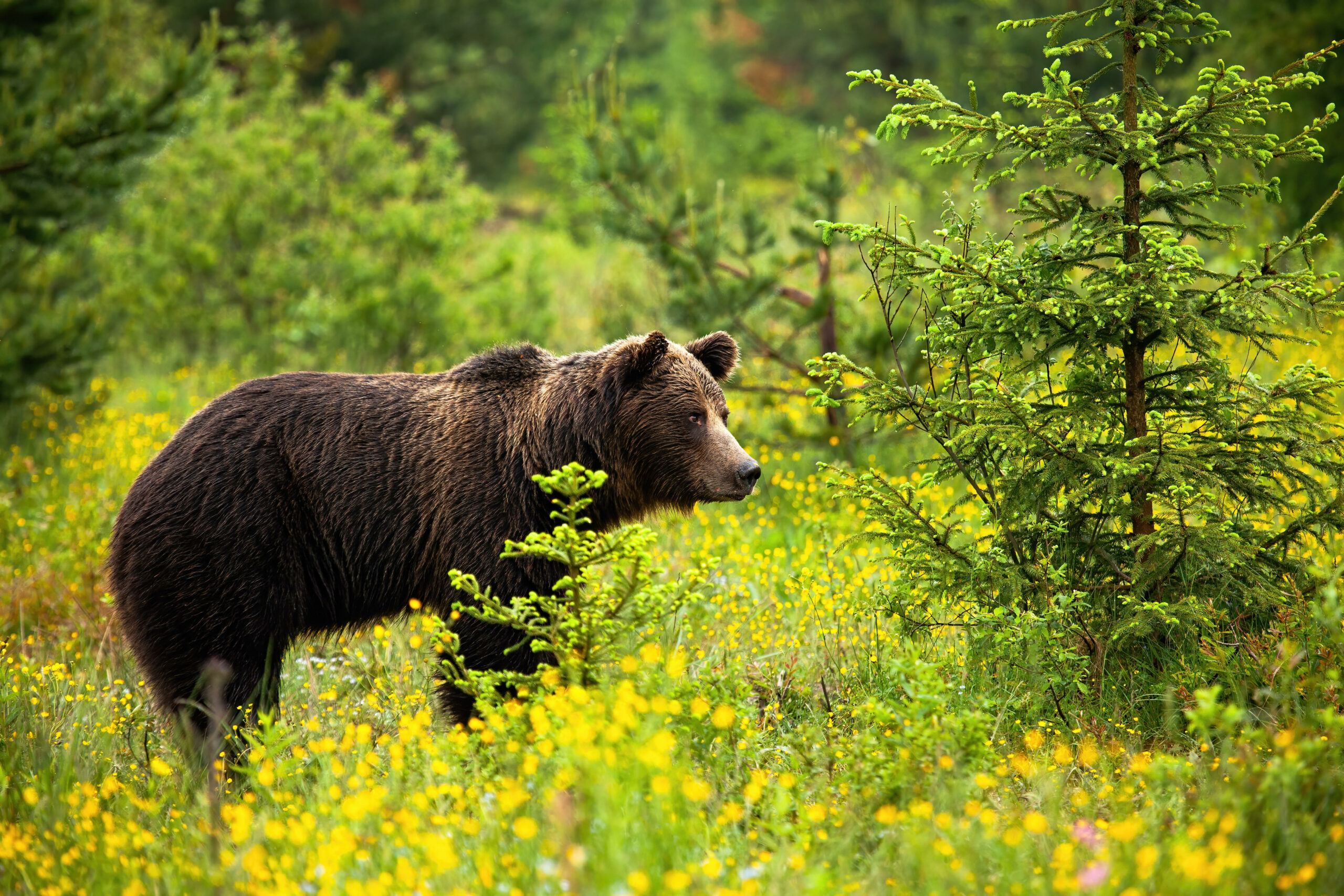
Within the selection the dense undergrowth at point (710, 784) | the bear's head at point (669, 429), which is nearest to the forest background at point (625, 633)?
the dense undergrowth at point (710, 784)

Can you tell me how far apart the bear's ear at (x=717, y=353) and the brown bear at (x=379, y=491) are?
8 cm

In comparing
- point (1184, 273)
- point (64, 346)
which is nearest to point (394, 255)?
point (64, 346)

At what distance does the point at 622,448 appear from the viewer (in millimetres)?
4895

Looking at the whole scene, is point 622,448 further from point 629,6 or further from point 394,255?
point 629,6

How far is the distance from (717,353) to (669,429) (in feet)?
2.11

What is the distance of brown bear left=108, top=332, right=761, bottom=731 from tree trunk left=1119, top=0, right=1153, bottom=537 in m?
1.64

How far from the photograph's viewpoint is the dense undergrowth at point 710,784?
273 centimetres

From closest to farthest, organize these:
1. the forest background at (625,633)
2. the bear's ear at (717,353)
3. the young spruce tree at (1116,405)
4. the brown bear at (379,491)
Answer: the forest background at (625,633) < the young spruce tree at (1116,405) < the brown bear at (379,491) < the bear's ear at (717,353)

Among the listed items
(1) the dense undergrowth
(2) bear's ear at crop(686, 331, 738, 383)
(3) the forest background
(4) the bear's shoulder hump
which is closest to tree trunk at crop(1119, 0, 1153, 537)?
(3) the forest background

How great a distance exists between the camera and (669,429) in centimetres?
484

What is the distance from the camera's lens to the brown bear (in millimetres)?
4391

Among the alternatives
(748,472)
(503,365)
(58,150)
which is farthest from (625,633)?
(58,150)

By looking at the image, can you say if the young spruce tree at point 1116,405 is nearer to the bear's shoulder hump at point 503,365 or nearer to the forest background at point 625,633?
the forest background at point 625,633

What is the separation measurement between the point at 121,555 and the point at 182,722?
2.62 feet
